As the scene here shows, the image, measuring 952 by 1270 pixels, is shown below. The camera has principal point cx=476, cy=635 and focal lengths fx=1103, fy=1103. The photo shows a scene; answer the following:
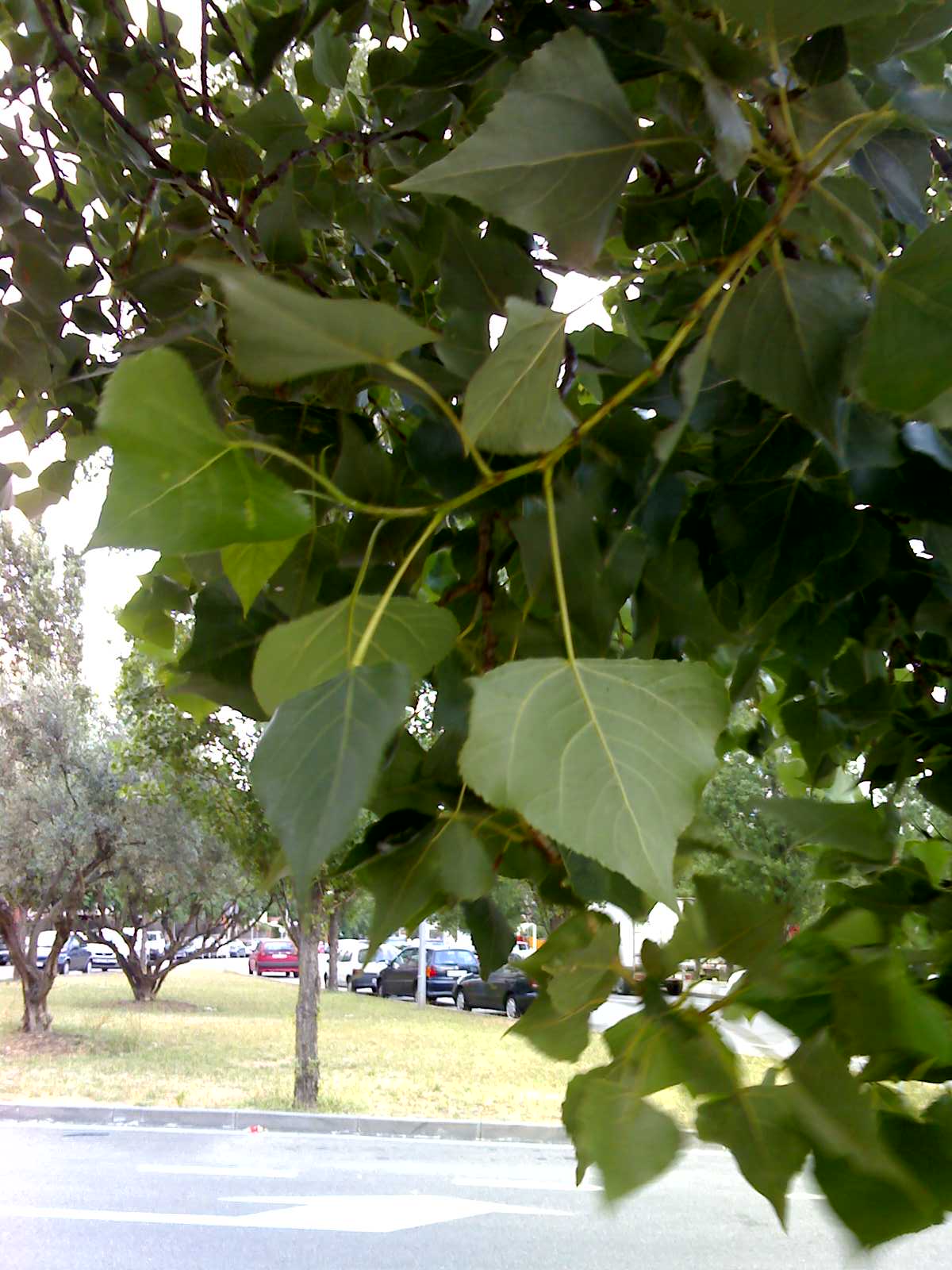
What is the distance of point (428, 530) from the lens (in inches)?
11.3

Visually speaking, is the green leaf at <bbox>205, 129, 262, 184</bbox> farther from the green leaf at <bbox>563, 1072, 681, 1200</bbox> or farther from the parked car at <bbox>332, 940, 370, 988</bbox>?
the parked car at <bbox>332, 940, 370, 988</bbox>

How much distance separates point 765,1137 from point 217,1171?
5.48 m

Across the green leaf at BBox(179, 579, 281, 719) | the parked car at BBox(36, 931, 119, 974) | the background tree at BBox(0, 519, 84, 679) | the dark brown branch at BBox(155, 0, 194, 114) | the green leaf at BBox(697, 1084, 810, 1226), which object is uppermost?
the background tree at BBox(0, 519, 84, 679)

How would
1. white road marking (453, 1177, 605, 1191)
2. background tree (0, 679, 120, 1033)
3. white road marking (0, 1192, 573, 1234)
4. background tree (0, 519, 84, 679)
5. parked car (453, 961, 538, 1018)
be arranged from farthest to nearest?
background tree (0, 519, 84, 679) → background tree (0, 679, 120, 1033) → parked car (453, 961, 538, 1018) → white road marking (453, 1177, 605, 1191) → white road marking (0, 1192, 573, 1234)

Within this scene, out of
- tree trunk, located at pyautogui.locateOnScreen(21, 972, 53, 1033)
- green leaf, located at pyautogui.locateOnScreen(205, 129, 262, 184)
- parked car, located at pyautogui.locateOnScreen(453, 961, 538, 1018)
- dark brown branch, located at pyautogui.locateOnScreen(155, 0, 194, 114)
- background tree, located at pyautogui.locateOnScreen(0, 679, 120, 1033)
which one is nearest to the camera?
green leaf, located at pyautogui.locateOnScreen(205, 129, 262, 184)

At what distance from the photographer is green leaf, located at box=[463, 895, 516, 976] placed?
0.47 m

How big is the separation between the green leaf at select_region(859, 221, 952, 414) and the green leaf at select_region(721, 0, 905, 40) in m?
0.05

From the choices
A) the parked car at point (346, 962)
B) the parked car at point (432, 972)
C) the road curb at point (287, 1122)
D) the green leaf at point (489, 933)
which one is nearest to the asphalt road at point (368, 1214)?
the road curb at point (287, 1122)

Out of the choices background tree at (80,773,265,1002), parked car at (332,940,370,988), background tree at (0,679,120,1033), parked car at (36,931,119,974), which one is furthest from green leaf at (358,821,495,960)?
parked car at (36,931,119,974)

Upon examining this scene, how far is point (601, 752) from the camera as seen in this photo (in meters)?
0.23

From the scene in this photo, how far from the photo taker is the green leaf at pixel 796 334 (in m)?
0.30

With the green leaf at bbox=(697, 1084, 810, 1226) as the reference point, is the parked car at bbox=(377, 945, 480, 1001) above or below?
below

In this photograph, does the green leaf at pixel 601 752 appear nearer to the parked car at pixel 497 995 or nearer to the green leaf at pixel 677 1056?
the green leaf at pixel 677 1056

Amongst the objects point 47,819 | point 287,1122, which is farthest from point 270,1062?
point 47,819
